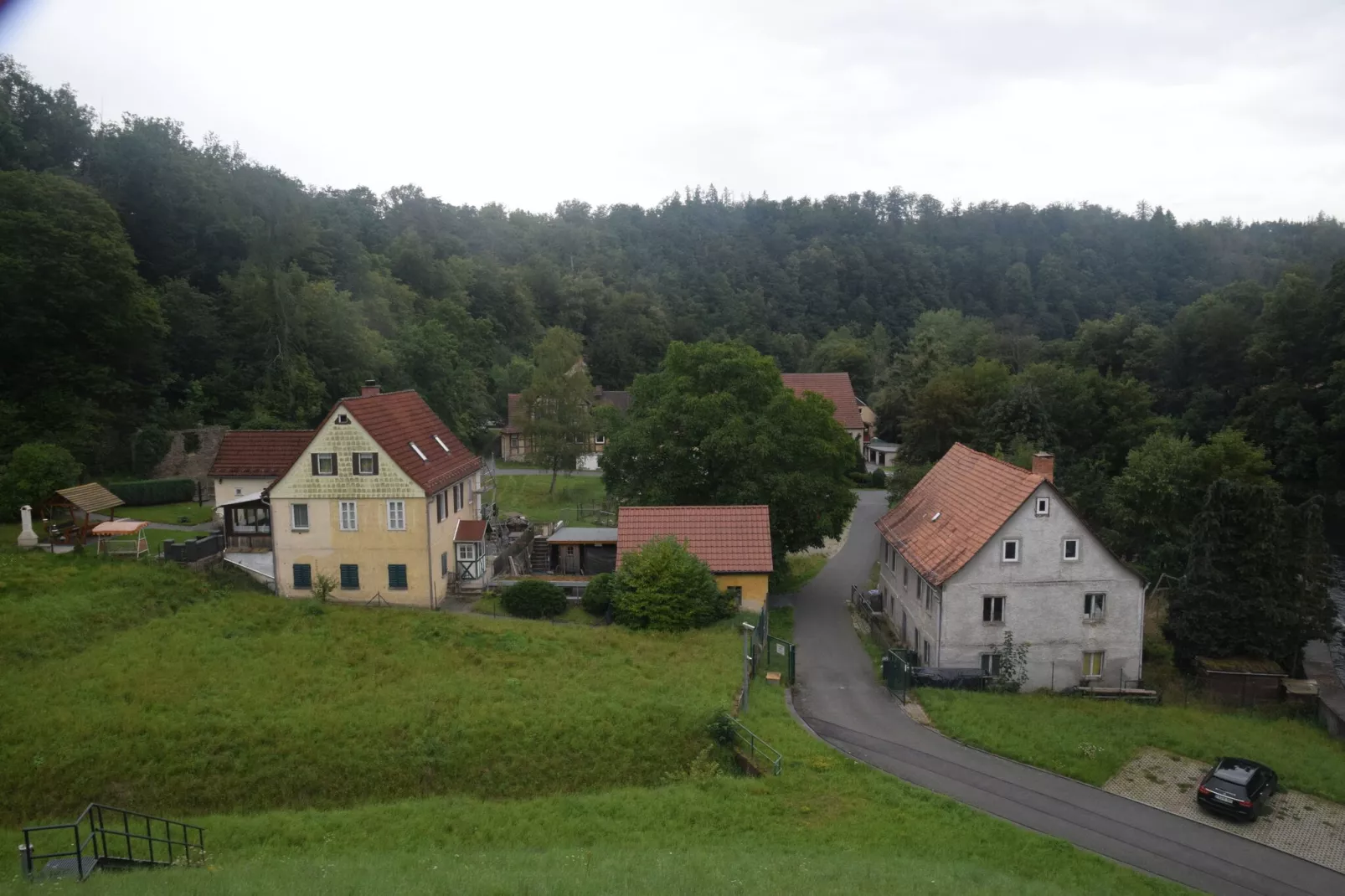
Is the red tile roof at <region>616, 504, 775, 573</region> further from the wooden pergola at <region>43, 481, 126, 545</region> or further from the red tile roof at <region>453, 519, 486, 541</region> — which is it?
the wooden pergola at <region>43, 481, 126, 545</region>

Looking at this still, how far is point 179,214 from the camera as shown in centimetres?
5991

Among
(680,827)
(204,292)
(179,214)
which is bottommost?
(680,827)

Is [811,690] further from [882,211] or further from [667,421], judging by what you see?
[882,211]

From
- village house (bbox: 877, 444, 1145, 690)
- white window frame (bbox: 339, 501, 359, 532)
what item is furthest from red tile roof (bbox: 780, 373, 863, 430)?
white window frame (bbox: 339, 501, 359, 532)

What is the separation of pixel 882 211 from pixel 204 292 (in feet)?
432

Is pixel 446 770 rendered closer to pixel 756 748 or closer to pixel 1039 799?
pixel 756 748

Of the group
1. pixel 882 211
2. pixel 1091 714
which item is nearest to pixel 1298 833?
pixel 1091 714

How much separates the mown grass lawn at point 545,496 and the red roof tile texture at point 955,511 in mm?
19754

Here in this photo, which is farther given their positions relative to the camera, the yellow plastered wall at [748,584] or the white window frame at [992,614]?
the yellow plastered wall at [748,584]

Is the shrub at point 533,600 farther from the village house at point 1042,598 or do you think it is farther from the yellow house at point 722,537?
the village house at point 1042,598

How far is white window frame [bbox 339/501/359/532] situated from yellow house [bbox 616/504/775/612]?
9.87 metres

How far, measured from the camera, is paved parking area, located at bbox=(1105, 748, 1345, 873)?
19.5 meters

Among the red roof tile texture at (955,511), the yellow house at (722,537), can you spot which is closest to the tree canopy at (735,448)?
the yellow house at (722,537)

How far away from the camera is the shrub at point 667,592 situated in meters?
29.7
